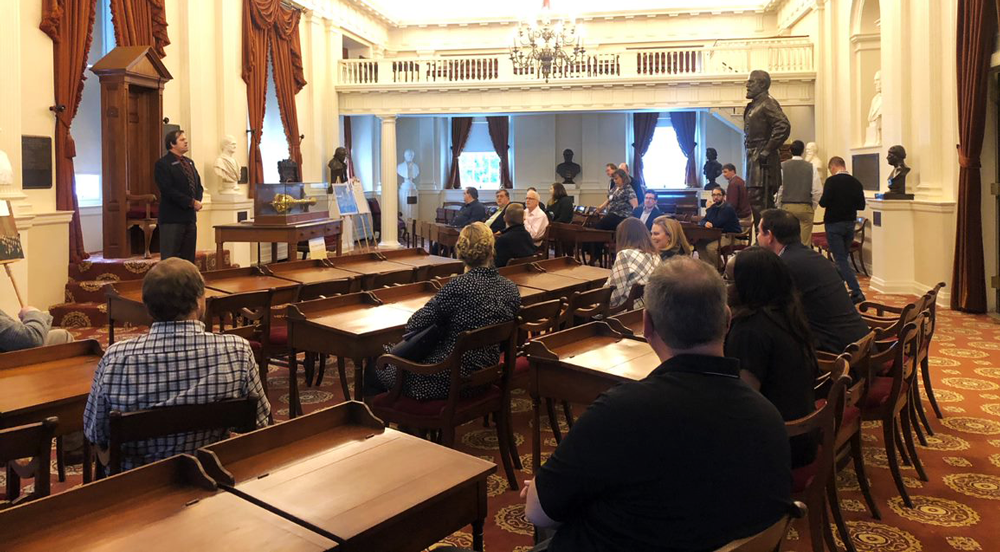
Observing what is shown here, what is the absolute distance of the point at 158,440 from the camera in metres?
2.64

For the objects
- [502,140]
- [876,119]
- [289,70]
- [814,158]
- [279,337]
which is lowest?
[279,337]

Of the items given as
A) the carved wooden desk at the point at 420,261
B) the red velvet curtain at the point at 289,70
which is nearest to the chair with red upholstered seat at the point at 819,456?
the carved wooden desk at the point at 420,261

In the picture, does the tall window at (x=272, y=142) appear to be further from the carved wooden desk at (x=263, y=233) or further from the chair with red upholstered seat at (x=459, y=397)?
the chair with red upholstered seat at (x=459, y=397)

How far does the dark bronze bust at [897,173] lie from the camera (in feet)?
30.9

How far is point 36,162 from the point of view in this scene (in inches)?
335

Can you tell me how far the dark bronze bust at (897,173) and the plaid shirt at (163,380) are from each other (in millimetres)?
8866

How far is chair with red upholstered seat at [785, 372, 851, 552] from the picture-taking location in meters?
2.60

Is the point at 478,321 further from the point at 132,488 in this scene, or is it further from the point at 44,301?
the point at 44,301

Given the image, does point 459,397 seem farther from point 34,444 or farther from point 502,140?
point 502,140

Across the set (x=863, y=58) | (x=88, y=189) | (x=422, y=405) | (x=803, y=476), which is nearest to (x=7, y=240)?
(x=422, y=405)

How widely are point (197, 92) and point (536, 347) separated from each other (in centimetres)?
952

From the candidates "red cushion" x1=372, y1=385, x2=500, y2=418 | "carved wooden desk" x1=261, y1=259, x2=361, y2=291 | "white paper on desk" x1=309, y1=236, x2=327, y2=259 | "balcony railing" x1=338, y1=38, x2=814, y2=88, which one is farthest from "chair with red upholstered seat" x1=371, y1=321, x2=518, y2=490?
"balcony railing" x1=338, y1=38, x2=814, y2=88

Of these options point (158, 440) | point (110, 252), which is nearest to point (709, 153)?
point (110, 252)

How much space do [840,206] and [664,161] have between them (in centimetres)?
1128
